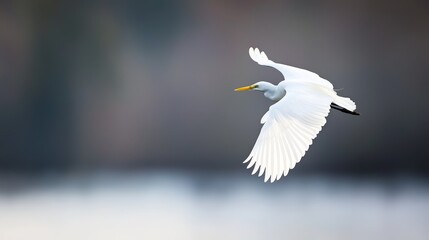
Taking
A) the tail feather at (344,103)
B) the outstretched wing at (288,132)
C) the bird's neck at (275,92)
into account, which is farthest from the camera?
the bird's neck at (275,92)

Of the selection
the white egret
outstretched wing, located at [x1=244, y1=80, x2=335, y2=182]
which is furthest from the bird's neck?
outstretched wing, located at [x1=244, y1=80, x2=335, y2=182]

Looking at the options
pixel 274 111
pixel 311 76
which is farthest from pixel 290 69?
pixel 274 111

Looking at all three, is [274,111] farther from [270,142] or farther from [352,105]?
[352,105]

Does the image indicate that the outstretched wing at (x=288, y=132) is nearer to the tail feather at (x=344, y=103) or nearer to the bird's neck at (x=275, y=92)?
the tail feather at (x=344, y=103)

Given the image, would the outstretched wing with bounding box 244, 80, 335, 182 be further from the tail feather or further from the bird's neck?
the bird's neck

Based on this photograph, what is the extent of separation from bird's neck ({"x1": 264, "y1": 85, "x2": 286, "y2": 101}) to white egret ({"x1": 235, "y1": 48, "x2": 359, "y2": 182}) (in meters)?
0.15

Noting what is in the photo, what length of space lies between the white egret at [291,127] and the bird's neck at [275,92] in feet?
0.49

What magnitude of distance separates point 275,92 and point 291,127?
2.20 ft

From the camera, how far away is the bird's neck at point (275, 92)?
3346 millimetres

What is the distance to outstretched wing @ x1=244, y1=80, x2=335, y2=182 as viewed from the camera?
256 cm

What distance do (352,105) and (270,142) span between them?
645 mm

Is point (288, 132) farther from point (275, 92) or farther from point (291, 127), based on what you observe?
point (275, 92)

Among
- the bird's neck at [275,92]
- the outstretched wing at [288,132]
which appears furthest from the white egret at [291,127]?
the bird's neck at [275,92]

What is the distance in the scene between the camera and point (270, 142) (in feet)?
8.79
